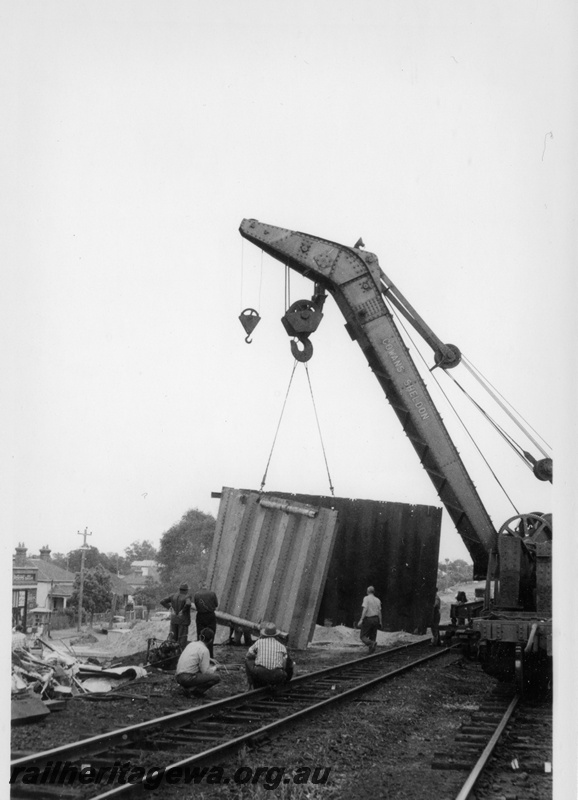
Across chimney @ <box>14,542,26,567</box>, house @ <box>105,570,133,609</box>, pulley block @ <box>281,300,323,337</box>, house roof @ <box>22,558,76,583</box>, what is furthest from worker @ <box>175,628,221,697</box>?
house @ <box>105,570,133,609</box>

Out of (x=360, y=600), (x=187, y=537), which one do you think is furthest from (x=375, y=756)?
(x=187, y=537)

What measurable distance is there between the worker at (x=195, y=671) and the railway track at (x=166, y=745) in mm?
453

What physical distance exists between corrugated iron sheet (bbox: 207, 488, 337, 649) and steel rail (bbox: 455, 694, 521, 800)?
14.3 ft

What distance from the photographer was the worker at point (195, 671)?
8.38m

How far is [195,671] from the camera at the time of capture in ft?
27.7

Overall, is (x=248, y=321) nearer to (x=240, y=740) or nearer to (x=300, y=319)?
(x=300, y=319)

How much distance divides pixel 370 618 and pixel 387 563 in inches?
104

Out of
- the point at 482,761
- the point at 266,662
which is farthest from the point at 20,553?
the point at 482,761

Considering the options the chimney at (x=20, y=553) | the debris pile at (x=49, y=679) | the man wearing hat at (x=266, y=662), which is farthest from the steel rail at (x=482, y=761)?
the chimney at (x=20, y=553)

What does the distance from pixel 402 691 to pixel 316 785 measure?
4.56 m

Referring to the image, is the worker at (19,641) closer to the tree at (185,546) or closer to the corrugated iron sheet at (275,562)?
the corrugated iron sheet at (275,562)

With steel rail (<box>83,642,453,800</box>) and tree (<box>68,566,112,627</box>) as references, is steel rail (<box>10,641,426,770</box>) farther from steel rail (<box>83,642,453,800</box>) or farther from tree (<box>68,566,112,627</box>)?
tree (<box>68,566,112,627</box>)

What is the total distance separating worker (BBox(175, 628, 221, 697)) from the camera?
838 cm

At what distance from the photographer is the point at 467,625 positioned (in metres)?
9.89
